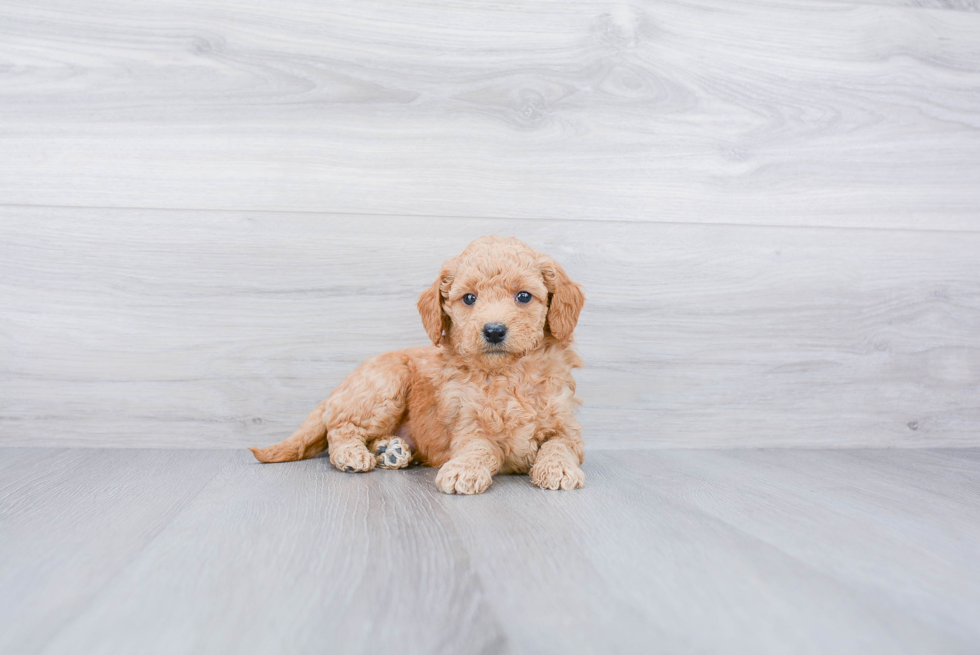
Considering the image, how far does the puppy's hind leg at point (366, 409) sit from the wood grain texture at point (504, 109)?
1.64ft

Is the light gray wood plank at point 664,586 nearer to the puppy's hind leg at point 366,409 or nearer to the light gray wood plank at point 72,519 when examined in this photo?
the puppy's hind leg at point 366,409

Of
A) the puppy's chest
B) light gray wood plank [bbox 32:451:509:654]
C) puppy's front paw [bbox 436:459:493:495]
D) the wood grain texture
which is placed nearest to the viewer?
light gray wood plank [bbox 32:451:509:654]

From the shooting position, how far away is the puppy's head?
1246 mm

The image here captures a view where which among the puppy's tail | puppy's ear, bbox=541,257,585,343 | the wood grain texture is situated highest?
the wood grain texture

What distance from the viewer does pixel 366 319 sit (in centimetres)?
169

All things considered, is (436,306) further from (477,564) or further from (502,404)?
(477,564)

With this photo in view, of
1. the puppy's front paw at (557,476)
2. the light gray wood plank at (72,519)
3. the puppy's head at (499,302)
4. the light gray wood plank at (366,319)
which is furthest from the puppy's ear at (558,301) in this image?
the light gray wood plank at (72,519)

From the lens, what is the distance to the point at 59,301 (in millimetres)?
1646

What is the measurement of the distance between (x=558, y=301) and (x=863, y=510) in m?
0.71

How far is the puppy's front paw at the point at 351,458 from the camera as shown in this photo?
1370mm

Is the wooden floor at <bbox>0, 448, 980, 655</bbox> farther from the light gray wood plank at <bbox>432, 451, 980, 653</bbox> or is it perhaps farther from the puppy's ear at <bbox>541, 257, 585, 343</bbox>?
the puppy's ear at <bbox>541, 257, 585, 343</bbox>

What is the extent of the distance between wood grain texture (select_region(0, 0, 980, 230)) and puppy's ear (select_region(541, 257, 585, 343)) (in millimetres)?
426

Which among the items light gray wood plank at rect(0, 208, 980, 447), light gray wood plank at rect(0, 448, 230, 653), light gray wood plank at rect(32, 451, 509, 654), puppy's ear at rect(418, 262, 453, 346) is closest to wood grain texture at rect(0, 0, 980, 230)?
light gray wood plank at rect(0, 208, 980, 447)

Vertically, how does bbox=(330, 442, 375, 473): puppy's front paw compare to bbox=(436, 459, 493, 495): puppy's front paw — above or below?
below
